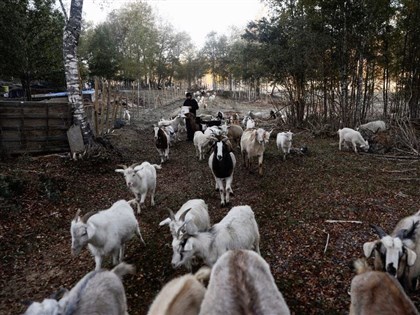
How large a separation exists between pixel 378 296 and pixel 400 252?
3.65 ft

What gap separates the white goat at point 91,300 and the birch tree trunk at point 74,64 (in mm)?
7094

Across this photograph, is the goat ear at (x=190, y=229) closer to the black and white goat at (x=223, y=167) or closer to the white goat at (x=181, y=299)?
the white goat at (x=181, y=299)

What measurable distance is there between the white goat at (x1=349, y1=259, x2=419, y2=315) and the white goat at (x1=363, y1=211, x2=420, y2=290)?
66 centimetres

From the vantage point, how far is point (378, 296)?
299 centimetres

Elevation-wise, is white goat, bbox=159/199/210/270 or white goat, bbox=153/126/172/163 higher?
white goat, bbox=153/126/172/163

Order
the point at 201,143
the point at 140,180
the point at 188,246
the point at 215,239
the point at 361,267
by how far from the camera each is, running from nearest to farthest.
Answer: the point at 361,267 → the point at 188,246 → the point at 215,239 → the point at 140,180 → the point at 201,143

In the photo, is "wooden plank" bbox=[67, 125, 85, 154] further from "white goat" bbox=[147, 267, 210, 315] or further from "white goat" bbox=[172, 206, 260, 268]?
"white goat" bbox=[147, 267, 210, 315]

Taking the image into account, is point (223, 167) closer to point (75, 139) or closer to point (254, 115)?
point (75, 139)

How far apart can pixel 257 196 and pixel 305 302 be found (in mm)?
4156

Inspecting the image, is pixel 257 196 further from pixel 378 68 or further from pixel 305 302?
pixel 378 68

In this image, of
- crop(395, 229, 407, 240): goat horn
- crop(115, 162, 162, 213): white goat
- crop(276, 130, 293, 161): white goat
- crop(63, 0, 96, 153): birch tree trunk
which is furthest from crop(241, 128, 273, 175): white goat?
crop(395, 229, 407, 240): goat horn

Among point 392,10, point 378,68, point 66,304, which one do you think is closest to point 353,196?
point 66,304

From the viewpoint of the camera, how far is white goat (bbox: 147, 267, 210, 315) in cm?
301

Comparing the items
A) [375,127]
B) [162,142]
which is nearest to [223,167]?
[162,142]
